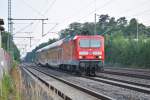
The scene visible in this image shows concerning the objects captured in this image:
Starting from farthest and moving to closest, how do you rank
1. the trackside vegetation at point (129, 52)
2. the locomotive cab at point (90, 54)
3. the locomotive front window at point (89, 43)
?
the trackside vegetation at point (129, 52), the locomotive front window at point (89, 43), the locomotive cab at point (90, 54)

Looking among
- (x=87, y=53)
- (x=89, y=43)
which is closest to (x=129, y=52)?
(x=89, y=43)

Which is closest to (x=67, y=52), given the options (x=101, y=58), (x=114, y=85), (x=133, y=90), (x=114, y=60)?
(x=101, y=58)

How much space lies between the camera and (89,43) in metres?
32.2

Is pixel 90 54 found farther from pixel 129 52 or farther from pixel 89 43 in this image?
pixel 129 52

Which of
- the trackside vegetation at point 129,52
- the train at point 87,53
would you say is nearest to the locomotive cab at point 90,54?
the train at point 87,53

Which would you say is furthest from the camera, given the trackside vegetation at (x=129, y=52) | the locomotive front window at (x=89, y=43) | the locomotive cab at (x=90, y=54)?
the trackside vegetation at (x=129, y=52)

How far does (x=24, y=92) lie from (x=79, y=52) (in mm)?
16351

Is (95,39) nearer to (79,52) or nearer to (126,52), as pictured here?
(79,52)

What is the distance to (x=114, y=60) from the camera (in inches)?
2571

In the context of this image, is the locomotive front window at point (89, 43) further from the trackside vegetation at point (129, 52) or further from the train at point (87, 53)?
the trackside vegetation at point (129, 52)

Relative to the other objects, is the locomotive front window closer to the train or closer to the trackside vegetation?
the train

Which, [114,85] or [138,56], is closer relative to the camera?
[114,85]

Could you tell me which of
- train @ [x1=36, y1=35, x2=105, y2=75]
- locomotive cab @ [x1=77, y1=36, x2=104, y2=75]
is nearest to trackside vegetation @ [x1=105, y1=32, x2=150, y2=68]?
train @ [x1=36, y1=35, x2=105, y2=75]

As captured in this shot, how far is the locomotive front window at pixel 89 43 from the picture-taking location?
32062 mm
